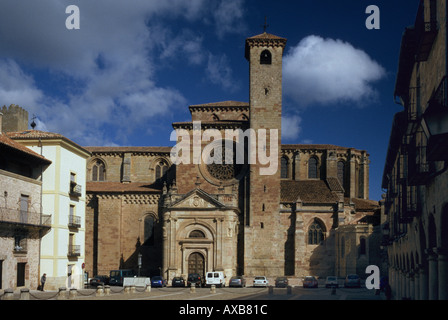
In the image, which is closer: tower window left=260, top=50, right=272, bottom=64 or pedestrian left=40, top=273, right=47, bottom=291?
pedestrian left=40, top=273, right=47, bottom=291

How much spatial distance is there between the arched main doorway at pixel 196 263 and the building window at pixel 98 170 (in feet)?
57.4

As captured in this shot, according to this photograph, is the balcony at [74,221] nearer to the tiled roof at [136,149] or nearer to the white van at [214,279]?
the white van at [214,279]

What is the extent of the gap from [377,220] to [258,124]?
1543 cm

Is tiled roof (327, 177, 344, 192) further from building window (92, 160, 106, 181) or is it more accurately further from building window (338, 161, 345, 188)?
building window (92, 160, 106, 181)

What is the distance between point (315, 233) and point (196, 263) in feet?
42.2

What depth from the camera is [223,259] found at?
1981 inches

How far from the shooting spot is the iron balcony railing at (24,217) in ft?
110

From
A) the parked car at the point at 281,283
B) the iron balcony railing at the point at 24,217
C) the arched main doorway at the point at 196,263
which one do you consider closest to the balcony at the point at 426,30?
the iron balcony railing at the point at 24,217

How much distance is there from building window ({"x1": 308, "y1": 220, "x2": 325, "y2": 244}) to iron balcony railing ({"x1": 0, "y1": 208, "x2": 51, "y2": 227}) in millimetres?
27352

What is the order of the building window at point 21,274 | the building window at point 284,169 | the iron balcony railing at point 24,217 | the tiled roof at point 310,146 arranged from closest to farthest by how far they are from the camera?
the iron balcony railing at point 24,217, the building window at point 21,274, the building window at point 284,169, the tiled roof at point 310,146

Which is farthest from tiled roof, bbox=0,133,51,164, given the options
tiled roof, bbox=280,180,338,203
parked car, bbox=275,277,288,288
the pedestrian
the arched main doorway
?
tiled roof, bbox=280,180,338,203

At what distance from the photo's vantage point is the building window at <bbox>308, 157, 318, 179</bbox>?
63.0 meters

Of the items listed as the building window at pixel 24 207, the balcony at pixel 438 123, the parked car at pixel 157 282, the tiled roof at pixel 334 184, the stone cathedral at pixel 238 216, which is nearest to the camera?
the balcony at pixel 438 123
